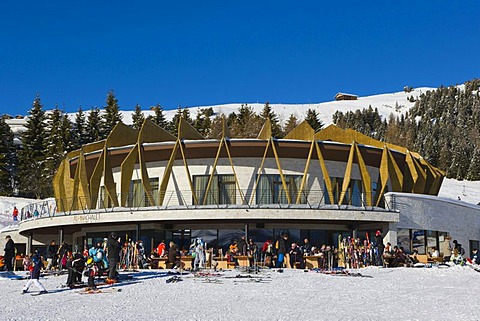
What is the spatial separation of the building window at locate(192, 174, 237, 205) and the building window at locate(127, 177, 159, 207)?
7.04ft

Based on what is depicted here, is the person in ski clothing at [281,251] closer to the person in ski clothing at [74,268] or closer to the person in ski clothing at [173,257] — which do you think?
the person in ski clothing at [173,257]

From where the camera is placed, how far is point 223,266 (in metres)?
23.9

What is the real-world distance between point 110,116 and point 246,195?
50383mm

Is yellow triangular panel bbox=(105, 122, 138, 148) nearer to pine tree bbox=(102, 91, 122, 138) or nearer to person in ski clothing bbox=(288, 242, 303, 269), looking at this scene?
person in ski clothing bbox=(288, 242, 303, 269)

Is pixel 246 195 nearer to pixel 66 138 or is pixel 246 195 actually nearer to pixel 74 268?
pixel 74 268

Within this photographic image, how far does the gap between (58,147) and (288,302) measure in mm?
57228

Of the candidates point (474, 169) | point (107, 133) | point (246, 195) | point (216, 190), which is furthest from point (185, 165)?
point (474, 169)

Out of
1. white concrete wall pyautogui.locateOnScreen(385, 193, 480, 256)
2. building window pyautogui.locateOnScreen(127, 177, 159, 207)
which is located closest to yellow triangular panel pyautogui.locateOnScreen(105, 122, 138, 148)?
building window pyautogui.locateOnScreen(127, 177, 159, 207)

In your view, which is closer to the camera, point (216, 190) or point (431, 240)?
point (216, 190)

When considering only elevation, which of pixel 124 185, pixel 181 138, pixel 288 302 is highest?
pixel 181 138

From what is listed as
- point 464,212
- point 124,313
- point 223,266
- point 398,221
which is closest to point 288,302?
point 124,313

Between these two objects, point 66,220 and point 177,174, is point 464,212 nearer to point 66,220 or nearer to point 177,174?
point 177,174

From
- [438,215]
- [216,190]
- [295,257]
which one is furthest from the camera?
[438,215]

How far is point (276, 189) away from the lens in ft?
99.3
